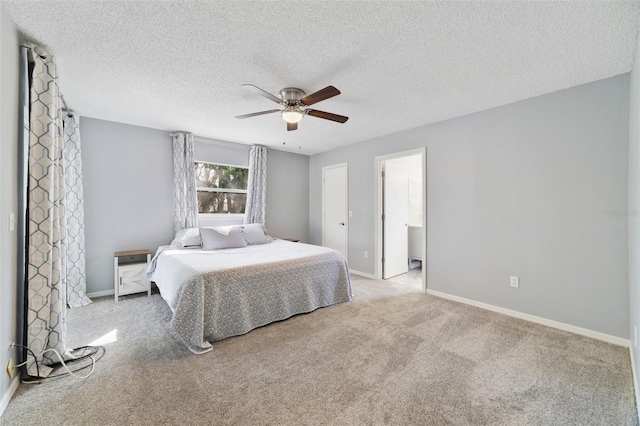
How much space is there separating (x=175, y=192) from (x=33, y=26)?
2.55 metres

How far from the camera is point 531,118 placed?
2828mm

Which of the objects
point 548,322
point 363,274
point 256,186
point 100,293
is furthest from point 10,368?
point 548,322

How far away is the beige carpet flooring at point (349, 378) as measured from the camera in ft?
5.09

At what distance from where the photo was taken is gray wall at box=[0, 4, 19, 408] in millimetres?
1575

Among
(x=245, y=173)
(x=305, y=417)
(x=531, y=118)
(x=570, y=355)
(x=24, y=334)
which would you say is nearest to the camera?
(x=305, y=417)

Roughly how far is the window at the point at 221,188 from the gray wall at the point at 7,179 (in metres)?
2.74

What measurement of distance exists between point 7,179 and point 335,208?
4.22 m

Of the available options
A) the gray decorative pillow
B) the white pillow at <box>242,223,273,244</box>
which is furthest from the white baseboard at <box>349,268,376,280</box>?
the gray decorative pillow

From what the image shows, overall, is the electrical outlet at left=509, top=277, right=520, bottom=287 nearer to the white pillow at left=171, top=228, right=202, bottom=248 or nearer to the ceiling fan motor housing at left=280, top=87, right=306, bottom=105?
the ceiling fan motor housing at left=280, top=87, right=306, bottom=105

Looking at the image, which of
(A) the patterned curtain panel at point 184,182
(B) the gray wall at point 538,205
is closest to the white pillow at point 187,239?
(A) the patterned curtain panel at point 184,182

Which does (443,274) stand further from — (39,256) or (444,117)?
(39,256)

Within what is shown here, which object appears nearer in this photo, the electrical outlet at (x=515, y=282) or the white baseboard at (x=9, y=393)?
the white baseboard at (x=9, y=393)

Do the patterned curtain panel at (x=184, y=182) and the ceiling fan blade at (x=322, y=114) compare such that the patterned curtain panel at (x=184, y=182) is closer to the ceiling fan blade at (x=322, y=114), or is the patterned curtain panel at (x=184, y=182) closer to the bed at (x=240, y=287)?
the bed at (x=240, y=287)

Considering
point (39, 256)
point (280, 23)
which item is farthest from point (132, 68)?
point (39, 256)
